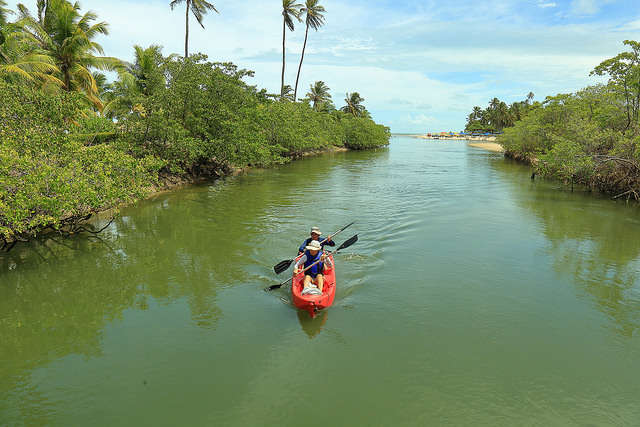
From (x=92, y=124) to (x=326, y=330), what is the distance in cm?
1822

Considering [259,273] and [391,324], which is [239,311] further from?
[391,324]

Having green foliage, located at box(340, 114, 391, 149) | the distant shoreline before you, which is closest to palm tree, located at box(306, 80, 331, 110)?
green foliage, located at box(340, 114, 391, 149)

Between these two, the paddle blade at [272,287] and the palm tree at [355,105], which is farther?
the palm tree at [355,105]

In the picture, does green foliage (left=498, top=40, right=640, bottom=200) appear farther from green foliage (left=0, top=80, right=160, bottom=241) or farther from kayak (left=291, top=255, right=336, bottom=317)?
green foliage (left=0, top=80, right=160, bottom=241)

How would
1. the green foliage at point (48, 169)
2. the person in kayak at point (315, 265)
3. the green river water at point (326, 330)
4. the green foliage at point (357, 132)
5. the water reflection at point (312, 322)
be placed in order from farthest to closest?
the green foliage at point (357, 132), the green foliage at point (48, 169), the person in kayak at point (315, 265), the water reflection at point (312, 322), the green river water at point (326, 330)

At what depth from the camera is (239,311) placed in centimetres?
846

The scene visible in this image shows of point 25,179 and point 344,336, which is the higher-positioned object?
point 25,179

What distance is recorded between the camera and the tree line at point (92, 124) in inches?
408

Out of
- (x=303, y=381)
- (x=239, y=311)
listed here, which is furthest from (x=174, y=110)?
(x=303, y=381)

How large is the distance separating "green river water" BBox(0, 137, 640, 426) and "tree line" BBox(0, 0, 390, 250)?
80.2 inches

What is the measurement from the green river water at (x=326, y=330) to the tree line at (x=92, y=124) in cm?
204

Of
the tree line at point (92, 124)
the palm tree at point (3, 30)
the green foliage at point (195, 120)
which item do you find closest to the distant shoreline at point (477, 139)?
the tree line at point (92, 124)

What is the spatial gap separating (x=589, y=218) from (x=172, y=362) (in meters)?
18.8

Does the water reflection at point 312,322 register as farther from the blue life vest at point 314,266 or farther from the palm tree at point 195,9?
the palm tree at point 195,9
